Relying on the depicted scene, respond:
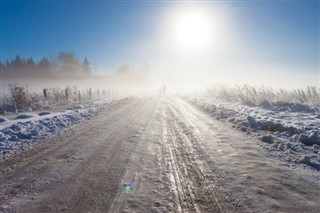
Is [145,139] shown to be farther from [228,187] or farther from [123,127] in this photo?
[228,187]

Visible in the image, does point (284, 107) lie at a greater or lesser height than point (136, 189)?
greater

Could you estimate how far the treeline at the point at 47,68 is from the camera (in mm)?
86250

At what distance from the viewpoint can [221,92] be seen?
90.8 feet

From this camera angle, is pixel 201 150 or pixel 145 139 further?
pixel 145 139

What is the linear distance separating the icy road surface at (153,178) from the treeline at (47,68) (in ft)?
280

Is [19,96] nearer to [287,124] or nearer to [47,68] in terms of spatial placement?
[287,124]

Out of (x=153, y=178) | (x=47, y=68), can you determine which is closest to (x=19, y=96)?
(x=153, y=178)

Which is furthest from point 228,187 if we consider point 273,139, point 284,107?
point 284,107

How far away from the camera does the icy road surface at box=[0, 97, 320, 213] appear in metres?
3.92

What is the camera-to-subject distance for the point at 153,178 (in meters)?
4.96

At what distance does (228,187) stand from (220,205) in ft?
2.41

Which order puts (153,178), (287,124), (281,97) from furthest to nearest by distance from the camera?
(281,97)
(287,124)
(153,178)

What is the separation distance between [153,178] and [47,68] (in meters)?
93.8

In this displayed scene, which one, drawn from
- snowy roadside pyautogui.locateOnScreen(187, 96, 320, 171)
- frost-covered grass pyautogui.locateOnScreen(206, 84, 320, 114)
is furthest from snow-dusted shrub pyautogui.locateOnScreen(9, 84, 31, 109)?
frost-covered grass pyautogui.locateOnScreen(206, 84, 320, 114)
